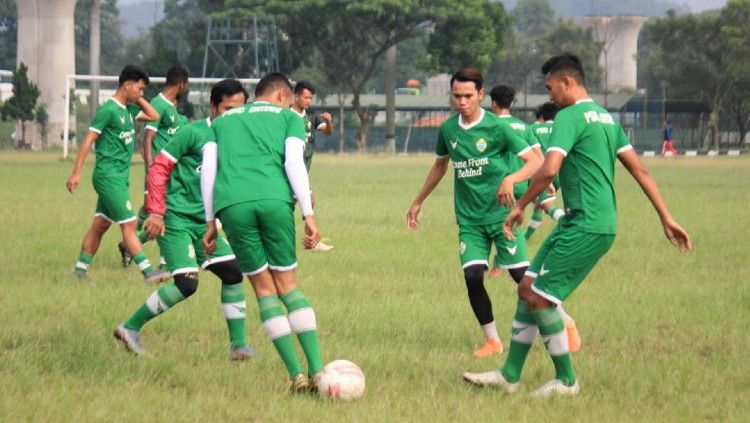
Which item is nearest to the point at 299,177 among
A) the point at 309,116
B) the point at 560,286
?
the point at 560,286

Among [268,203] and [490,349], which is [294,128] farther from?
[490,349]

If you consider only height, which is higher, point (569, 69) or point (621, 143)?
point (569, 69)

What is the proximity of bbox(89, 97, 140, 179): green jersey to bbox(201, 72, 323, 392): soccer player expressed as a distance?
5.51 metres

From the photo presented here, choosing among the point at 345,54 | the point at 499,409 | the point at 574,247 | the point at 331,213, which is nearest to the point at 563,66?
the point at 574,247

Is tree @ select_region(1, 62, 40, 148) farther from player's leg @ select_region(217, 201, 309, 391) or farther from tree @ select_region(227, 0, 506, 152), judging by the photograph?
player's leg @ select_region(217, 201, 309, 391)

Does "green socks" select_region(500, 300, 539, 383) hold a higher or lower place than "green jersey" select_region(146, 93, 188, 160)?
lower

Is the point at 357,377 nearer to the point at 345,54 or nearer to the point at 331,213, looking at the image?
the point at 331,213

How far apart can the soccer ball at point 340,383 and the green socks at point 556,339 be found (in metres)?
1.04

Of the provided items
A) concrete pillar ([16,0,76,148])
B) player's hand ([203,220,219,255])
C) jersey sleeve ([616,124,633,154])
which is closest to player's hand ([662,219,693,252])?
jersey sleeve ([616,124,633,154])

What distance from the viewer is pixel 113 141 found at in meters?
13.4

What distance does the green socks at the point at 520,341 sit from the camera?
7.89 metres

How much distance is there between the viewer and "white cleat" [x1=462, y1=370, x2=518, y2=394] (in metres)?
7.94

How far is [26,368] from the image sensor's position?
842 cm

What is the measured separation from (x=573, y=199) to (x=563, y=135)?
396mm
